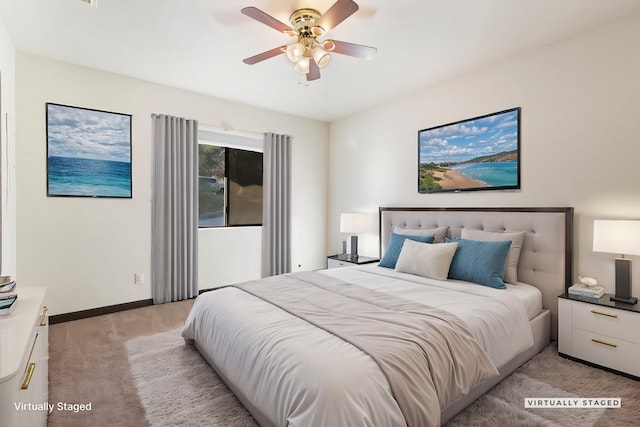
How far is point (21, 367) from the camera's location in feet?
3.89

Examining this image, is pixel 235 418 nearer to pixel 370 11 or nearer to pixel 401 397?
pixel 401 397

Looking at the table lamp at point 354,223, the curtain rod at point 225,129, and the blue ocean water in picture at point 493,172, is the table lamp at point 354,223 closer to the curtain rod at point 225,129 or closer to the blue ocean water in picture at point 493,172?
the blue ocean water in picture at point 493,172

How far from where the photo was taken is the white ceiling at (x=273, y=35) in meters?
2.36

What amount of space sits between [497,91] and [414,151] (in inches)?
43.6

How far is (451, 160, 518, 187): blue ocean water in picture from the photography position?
314 centimetres

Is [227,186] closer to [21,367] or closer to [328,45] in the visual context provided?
[328,45]

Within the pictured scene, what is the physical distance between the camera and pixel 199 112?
13.8 feet

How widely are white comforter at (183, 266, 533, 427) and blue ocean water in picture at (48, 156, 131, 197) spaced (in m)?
1.95

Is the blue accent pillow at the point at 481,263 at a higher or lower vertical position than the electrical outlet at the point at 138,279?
higher

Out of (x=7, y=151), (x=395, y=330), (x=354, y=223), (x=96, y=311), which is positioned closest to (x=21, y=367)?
(x=395, y=330)

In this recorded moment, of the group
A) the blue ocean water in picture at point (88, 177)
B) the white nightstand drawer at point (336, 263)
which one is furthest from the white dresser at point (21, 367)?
the white nightstand drawer at point (336, 263)

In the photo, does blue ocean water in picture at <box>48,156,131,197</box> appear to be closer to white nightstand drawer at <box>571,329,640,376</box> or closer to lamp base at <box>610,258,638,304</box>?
white nightstand drawer at <box>571,329,640,376</box>

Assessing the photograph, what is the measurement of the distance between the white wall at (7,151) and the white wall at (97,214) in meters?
0.16

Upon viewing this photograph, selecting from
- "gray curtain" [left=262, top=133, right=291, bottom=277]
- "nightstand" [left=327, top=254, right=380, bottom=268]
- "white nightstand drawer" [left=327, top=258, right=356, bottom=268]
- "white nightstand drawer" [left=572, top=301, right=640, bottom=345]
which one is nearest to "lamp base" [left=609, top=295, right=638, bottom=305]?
"white nightstand drawer" [left=572, top=301, right=640, bottom=345]
